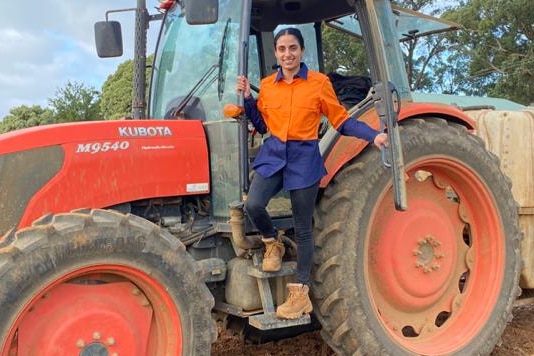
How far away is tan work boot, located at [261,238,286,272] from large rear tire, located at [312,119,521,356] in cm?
26

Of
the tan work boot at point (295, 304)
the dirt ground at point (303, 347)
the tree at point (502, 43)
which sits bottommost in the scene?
the dirt ground at point (303, 347)

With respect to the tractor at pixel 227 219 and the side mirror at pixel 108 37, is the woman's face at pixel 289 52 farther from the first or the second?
the side mirror at pixel 108 37

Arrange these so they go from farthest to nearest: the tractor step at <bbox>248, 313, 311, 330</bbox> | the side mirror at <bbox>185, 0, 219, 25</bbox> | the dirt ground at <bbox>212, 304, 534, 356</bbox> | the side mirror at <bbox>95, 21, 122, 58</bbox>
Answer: the side mirror at <bbox>95, 21, 122, 58</bbox> < the dirt ground at <bbox>212, 304, 534, 356</bbox> < the tractor step at <bbox>248, 313, 311, 330</bbox> < the side mirror at <bbox>185, 0, 219, 25</bbox>

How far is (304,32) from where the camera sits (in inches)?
184

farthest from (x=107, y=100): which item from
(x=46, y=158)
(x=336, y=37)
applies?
(x=46, y=158)

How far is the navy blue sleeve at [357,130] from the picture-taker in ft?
10.9

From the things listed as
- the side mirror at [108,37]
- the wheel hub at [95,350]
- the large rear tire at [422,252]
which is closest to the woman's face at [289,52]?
the large rear tire at [422,252]

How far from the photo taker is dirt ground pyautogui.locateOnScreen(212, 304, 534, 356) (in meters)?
4.16

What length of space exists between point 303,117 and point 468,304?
1.85 meters

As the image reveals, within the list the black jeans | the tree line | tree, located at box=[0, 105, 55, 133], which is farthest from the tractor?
tree, located at box=[0, 105, 55, 133]

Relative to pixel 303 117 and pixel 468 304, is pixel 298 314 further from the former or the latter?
pixel 468 304

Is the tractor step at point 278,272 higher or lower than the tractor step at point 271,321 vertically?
higher

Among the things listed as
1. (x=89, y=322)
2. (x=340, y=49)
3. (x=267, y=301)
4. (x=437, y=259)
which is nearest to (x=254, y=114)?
(x=267, y=301)

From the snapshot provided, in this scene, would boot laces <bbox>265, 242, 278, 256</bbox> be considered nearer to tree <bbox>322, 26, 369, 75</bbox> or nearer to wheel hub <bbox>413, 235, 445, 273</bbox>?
wheel hub <bbox>413, 235, 445, 273</bbox>
